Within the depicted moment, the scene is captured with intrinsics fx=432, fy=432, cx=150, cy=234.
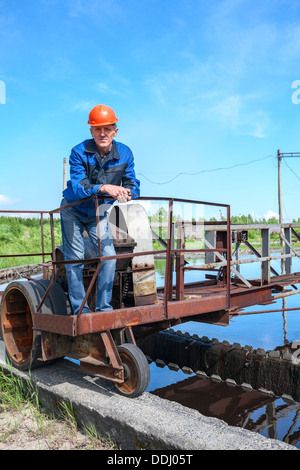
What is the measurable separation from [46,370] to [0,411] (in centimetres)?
63

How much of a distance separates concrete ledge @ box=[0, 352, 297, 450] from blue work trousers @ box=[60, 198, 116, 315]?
30.6 inches

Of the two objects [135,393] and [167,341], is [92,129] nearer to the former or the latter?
[135,393]

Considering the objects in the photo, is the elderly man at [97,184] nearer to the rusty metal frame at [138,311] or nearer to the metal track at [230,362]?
the rusty metal frame at [138,311]

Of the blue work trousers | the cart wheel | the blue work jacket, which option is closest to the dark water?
the cart wheel

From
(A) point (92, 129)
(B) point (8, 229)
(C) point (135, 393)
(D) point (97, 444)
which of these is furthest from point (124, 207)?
(B) point (8, 229)

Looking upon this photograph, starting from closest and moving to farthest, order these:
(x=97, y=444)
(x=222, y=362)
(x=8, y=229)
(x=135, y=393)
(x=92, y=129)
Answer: (x=97, y=444)
(x=135, y=393)
(x=92, y=129)
(x=222, y=362)
(x=8, y=229)

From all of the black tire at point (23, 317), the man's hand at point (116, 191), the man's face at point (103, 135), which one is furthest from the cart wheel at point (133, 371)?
the man's face at point (103, 135)

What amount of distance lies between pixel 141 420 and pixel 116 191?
194cm

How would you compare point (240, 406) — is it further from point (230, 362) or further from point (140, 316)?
point (140, 316)

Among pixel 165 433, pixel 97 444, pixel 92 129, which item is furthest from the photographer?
pixel 92 129

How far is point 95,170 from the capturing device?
4.21 meters

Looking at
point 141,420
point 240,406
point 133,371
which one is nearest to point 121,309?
point 133,371

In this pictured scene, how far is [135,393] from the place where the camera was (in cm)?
388

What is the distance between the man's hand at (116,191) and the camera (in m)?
3.89
